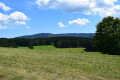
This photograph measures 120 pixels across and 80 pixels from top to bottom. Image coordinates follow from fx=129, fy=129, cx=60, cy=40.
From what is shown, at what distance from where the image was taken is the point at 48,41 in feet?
432

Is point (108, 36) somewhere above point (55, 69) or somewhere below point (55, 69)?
above

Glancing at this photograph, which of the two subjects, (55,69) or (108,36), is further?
(108,36)

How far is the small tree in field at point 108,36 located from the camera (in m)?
32.2

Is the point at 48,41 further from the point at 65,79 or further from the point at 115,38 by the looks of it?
the point at 65,79

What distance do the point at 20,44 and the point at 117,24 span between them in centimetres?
10188

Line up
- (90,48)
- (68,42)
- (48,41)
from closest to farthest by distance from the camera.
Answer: (90,48) < (68,42) < (48,41)

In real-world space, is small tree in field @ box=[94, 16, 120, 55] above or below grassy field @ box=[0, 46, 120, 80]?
above

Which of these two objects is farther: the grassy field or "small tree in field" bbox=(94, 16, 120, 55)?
"small tree in field" bbox=(94, 16, 120, 55)

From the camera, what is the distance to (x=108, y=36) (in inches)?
1288

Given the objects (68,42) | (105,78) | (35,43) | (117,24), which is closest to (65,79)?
(105,78)

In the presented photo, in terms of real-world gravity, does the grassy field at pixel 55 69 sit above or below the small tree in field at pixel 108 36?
below

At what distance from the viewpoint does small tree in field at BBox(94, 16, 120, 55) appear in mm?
32250

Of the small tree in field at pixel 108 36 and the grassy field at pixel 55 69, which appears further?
the small tree in field at pixel 108 36

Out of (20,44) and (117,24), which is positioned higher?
(117,24)
